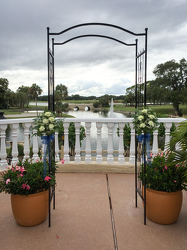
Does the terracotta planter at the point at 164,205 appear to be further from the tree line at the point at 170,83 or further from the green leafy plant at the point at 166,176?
the tree line at the point at 170,83

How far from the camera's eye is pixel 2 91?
41344 millimetres

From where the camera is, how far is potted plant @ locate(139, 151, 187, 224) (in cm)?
191

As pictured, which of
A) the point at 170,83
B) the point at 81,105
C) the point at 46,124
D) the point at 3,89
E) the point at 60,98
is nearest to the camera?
the point at 46,124

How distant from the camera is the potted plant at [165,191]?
1.91 meters

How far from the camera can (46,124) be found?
1854mm

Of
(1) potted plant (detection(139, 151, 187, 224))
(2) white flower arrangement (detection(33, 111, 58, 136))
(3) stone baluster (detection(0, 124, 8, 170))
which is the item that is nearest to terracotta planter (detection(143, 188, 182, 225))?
(1) potted plant (detection(139, 151, 187, 224))

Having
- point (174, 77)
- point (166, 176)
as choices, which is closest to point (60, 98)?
point (174, 77)

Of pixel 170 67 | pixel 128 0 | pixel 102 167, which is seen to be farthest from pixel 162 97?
pixel 102 167

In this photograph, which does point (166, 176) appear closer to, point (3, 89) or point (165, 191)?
point (165, 191)

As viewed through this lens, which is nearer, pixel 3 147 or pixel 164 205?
pixel 164 205

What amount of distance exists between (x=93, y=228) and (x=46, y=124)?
1155 millimetres

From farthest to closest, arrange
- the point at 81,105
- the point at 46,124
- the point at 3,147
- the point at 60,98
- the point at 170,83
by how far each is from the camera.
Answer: the point at 81,105 → the point at 170,83 → the point at 60,98 → the point at 3,147 → the point at 46,124

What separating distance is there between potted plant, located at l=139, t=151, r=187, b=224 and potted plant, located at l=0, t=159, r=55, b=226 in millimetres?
1034

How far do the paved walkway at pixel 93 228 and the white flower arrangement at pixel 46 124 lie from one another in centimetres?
98
